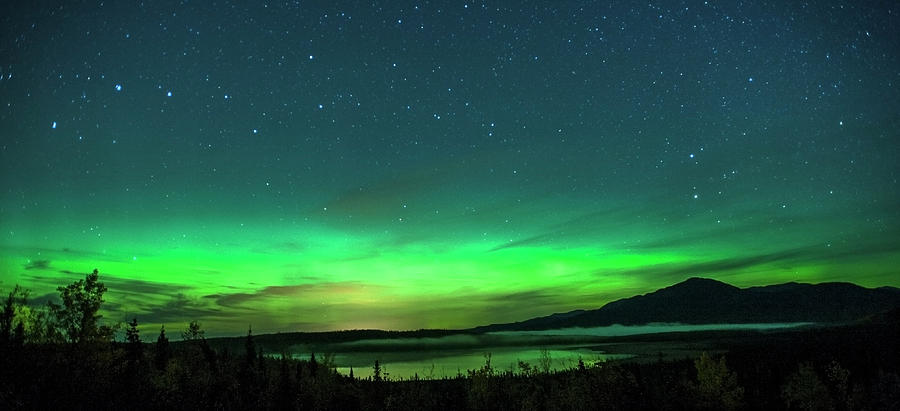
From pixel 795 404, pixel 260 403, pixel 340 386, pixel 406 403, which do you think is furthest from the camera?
pixel 340 386

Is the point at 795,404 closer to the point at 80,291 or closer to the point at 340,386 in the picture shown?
the point at 340,386

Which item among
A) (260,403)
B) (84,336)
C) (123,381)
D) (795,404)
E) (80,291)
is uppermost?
(80,291)

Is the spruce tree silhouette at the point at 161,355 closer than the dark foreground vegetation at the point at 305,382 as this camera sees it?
No

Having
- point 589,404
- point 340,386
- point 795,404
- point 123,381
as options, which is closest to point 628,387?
point 589,404

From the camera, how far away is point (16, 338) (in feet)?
220

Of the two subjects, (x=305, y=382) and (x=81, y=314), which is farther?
(x=305, y=382)

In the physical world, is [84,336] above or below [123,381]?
above

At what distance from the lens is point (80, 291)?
257 feet

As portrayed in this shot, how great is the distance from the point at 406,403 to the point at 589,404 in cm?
3829

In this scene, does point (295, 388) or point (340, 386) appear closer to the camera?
point (295, 388)

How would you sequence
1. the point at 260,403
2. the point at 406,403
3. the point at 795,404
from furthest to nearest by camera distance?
1. the point at 406,403
2. the point at 795,404
3. the point at 260,403

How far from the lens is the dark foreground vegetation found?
184 ft

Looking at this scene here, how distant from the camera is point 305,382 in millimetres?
139875

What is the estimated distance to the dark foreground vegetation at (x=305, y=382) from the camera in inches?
2207
